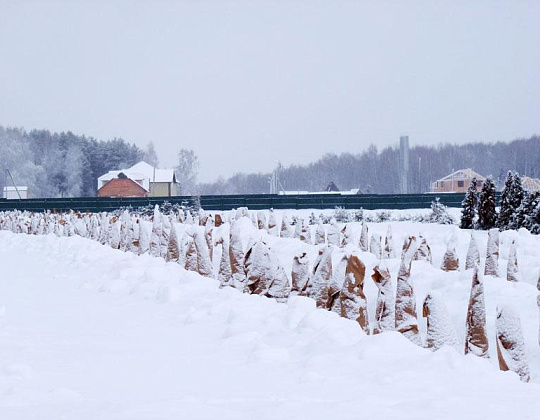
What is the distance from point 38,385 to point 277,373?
1824 mm

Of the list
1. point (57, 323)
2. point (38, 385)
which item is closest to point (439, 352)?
point (38, 385)

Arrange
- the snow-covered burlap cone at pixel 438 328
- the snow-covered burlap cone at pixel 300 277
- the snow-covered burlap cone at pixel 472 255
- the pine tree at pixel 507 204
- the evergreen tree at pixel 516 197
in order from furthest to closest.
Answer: the pine tree at pixel 507 204, the evergreen tree at pixel 516 197, the snow-covered burlap cone at pixel 472 255, the snow-covered burlap cone at pixel 300 277, the snow-covered burlap cone at pixel 438 328

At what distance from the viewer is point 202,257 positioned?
41.5ft

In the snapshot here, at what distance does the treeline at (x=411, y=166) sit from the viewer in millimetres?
134875

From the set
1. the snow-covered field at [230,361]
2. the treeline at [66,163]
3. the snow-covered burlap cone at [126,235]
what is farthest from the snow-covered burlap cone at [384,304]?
the treeline at [66,163]

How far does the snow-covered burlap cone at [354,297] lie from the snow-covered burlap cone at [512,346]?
2351 mm

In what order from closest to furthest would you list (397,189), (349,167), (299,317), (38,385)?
(38,385) < (299,317) < (397,189) < (349,167)

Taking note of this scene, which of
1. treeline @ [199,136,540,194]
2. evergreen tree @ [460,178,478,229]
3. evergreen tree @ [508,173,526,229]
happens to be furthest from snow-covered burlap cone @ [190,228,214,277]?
treeline @ [199,136,540,194]

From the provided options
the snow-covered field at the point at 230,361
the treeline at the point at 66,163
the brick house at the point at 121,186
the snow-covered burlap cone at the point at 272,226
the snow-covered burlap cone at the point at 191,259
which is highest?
the treeline at the point at 66,163

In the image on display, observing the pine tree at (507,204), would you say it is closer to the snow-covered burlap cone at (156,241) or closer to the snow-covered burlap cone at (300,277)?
the snow-covered burlap cone at (156,241)

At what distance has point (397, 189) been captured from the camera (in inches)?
5320

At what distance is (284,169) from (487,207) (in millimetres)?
140178

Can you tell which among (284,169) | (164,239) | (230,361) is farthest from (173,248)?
(284,169)

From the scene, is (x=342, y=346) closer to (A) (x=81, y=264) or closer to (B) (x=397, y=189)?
(A) (x=81, y=264)
